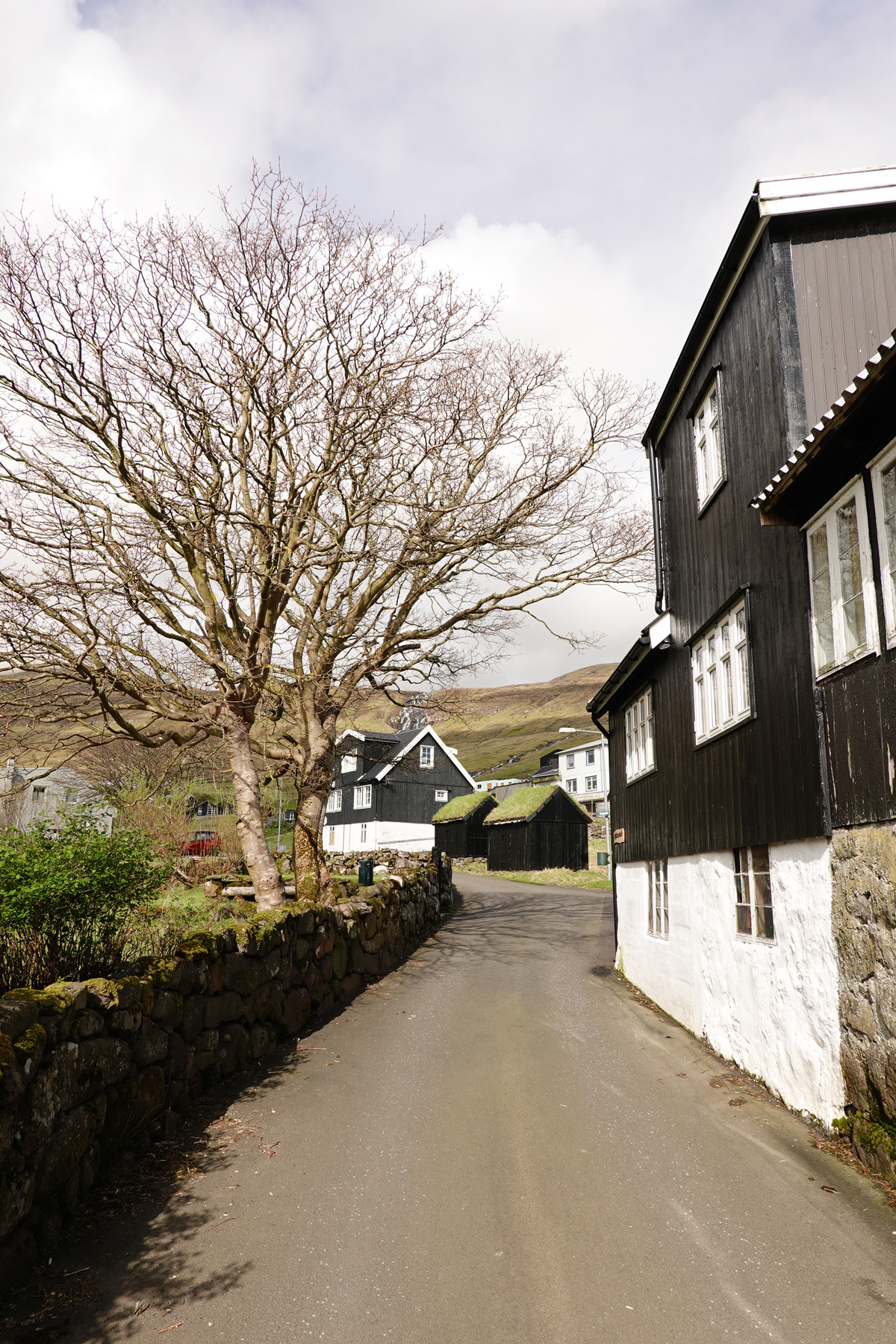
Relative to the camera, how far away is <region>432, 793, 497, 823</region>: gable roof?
153 ft

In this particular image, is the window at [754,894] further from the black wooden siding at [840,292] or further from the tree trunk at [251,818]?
the tree trunk at [251,818]

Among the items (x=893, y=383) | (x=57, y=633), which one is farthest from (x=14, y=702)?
(x=893, y=383)

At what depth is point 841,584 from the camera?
7.26m

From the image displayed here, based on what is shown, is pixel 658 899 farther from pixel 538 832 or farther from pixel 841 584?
pixel 538 832

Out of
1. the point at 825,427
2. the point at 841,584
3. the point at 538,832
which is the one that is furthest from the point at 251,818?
the point at 538,832

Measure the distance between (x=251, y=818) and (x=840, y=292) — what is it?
37.8 feet

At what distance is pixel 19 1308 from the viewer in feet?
14.4

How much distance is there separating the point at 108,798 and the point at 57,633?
407 centimetres

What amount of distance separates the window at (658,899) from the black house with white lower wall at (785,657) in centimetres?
8

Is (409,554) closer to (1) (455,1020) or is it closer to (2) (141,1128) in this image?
(1) (455,1020)

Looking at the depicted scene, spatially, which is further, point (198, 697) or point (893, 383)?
point (198, 697)

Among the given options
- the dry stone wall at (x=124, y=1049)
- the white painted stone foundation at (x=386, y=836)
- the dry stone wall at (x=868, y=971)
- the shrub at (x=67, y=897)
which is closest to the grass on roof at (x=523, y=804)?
the white painted stone foundation at (x=386, y=836)

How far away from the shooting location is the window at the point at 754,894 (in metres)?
8.91

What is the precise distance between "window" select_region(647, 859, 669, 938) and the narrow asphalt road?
3344 mm
